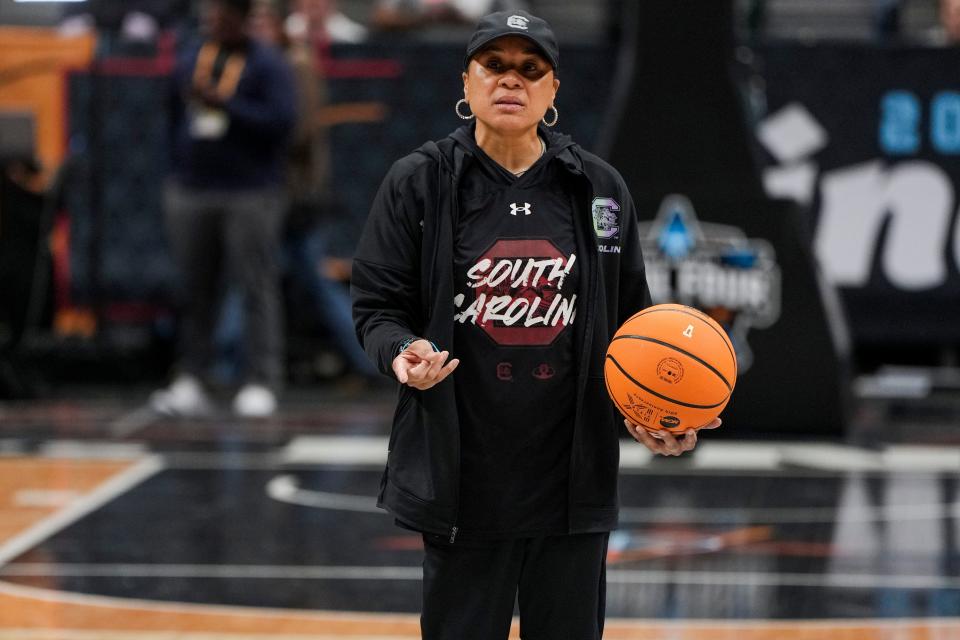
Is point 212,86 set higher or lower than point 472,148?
lower

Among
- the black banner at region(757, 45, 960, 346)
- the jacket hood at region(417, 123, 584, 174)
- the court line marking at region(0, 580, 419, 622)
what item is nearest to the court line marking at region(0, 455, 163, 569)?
the court line marking at region(0, 580, 419, 622)

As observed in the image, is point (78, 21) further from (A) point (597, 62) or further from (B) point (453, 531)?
(B) point (453, 531)

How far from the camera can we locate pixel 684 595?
5.83 metres

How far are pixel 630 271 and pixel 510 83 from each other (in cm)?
56

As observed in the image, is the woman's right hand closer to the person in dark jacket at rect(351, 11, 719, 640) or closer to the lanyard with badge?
the person in dark jacket at rect(351, 11, 719, 640)

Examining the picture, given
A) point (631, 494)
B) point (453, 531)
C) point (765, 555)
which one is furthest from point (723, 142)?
point (453, 531)

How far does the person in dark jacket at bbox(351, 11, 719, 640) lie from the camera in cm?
355

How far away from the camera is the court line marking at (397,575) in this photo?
6027 mm

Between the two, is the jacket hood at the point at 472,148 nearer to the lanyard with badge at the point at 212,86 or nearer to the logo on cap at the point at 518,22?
the logo on cap at the point at 518,22

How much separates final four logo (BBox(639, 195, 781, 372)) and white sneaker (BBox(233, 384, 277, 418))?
8.71ft

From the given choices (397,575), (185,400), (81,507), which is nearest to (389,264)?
(397,575)

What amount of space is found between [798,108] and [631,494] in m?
4.83

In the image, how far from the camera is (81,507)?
7363 mm

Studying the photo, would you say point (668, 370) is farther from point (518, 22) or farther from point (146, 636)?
point (146, 636)
